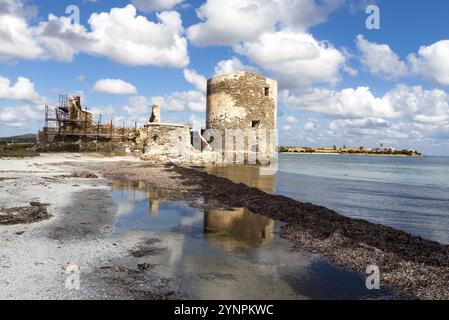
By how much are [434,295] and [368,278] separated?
74 centimetres

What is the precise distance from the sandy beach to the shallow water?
0.88ft

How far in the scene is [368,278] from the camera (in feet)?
15.5

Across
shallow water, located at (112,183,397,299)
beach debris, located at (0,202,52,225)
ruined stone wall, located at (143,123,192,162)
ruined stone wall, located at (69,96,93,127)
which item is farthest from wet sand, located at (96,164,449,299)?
ruined stone wall, located at (69,96,93,127)

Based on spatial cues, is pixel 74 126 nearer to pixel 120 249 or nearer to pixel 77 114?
pixel 77 114

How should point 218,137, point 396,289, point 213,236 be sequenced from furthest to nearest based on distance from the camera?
point 218,137, point 213,236, point 396,289

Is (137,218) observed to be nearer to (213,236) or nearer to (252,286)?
(213,236)

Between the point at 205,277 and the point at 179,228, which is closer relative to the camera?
the point at 205,277

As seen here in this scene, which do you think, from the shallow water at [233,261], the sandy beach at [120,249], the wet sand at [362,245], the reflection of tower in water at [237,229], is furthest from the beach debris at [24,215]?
the wet sand at [362,245]

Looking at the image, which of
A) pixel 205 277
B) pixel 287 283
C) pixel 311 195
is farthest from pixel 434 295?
pixel 311 195

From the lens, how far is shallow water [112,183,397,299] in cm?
422

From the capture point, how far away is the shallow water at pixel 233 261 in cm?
422

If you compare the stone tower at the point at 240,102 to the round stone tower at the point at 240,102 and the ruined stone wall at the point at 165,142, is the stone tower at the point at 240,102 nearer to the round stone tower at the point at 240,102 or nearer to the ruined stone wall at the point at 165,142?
the round stone tower at the point at 240,102

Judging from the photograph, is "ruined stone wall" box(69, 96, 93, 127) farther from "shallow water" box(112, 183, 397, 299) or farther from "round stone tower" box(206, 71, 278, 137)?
"shallow water" box(112, 183, 397, 299)

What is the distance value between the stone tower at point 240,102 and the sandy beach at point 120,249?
718 inches
